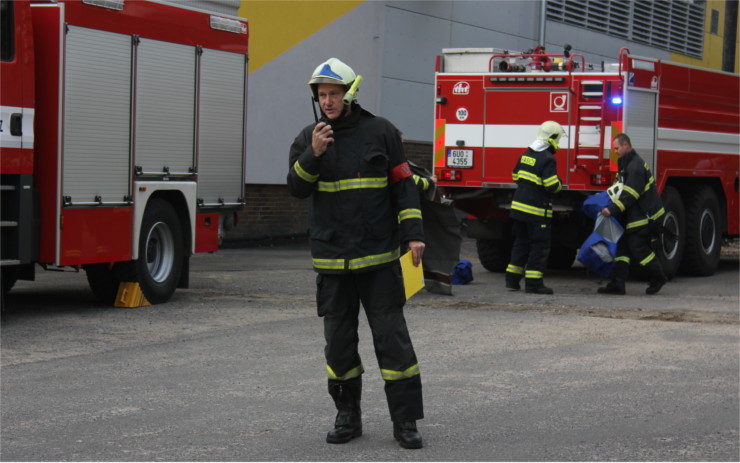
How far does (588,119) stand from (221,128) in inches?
175

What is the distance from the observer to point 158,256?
11406mm

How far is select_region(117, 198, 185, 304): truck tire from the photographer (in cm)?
1092

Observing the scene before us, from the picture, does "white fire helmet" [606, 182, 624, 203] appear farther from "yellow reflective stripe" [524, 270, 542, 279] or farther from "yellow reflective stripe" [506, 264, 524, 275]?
"yellow reflective stripe" [506, 264, 524, 275]

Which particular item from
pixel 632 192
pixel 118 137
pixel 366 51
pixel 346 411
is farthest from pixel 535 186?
pixel 366 51

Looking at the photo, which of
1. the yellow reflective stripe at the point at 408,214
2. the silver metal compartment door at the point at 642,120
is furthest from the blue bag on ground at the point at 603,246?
the yellow reflective stripe at the point at 408,214

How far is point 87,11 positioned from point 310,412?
5106 mm

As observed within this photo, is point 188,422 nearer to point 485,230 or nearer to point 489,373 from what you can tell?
point 489,373

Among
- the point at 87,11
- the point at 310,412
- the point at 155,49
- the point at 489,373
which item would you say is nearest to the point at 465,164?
the point at 155,49

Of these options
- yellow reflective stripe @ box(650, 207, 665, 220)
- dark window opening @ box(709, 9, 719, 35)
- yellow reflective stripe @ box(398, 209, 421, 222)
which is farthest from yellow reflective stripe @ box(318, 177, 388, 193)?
dark window opening @ box(709, 9, 719, 35)

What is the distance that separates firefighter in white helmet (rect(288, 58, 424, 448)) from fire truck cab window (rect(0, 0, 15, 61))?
14.8 feet

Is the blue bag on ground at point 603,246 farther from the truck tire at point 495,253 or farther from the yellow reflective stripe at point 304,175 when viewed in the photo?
the yellow reflective stripe at point 304,175

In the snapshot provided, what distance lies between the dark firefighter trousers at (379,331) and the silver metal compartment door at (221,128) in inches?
245

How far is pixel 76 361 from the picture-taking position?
26.2 feet

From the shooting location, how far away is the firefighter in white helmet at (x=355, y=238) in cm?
566
